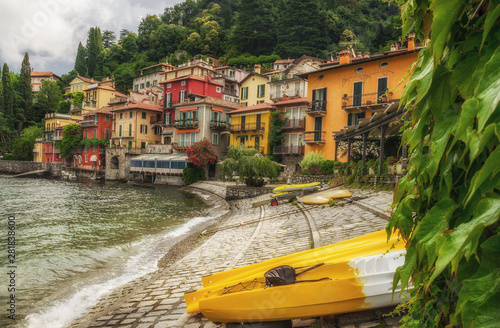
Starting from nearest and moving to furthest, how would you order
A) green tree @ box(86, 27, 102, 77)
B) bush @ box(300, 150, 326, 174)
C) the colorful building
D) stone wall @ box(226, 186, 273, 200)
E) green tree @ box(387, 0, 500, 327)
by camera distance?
green tree @ box(387, 0, 500, 327)
bush @ box(300, 150, 326, 174)
stone wall @ box(226, 186, 273, 200)
green tree @ box(86, 27, 102, 77)
the colorful building

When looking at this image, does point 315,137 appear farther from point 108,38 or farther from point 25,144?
point 108,38

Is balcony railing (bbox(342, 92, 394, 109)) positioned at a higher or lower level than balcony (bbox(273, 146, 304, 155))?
higher

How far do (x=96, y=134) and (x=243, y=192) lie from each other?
144 ft

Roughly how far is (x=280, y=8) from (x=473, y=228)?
273 feet

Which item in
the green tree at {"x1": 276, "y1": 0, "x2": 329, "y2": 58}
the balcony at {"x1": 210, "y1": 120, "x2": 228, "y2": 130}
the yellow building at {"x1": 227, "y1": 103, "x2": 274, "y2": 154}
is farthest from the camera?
the green tree at {"x1": 276, "y1": 0, "x2": 329, "y2": 58}

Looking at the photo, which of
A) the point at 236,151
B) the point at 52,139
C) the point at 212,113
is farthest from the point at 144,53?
the point at 236,151

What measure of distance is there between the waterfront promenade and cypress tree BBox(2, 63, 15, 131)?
7796 cm

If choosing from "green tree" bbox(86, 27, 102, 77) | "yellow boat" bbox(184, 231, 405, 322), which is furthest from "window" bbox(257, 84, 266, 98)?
"green tree" bbox(86, 27, 102, 77)

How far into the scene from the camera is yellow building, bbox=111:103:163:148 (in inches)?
2152

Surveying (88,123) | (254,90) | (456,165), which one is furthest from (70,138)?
(456,165)

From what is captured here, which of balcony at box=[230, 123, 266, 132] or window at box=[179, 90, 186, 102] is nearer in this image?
balcony at box=[230, 123, 266, 132]

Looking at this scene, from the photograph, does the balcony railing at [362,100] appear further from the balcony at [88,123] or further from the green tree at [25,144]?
the green tree at [25,144]

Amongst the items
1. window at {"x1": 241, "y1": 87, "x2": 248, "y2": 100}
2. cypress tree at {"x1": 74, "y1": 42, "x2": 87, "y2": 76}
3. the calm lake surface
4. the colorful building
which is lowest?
the calm lake surface

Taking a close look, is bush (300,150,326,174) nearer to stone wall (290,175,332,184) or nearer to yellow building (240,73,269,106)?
stone wall (290,175,332,184)
